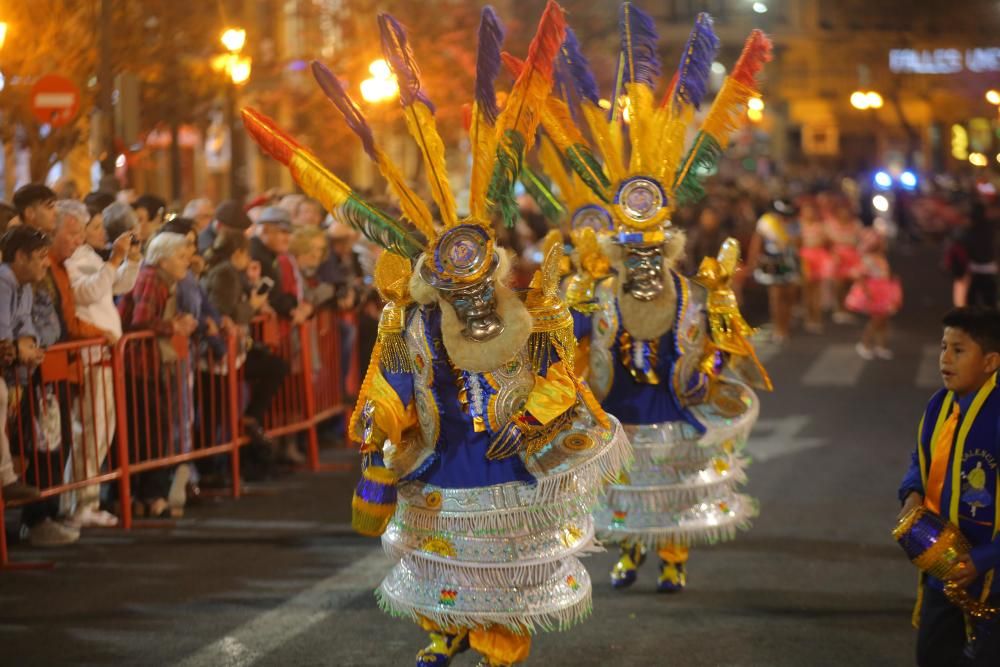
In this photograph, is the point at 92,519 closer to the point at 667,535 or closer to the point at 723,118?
the point at 667,535

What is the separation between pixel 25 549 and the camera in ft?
26.8

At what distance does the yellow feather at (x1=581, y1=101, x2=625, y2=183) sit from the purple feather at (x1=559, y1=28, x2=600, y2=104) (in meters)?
0.07

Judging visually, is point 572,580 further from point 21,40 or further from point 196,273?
point 21,40

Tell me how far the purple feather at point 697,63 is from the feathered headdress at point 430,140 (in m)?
1.77

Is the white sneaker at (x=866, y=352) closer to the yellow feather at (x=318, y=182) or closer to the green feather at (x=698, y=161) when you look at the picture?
the green feather at (x=698, y=161)

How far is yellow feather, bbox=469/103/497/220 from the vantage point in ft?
18.0

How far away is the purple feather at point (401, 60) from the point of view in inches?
218

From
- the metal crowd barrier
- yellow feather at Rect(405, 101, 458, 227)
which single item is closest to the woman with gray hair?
the metal crowd barrier

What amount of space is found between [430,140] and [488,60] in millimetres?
387

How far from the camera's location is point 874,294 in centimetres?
1622

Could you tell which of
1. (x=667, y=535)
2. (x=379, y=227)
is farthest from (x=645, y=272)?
(x=379, y=227)

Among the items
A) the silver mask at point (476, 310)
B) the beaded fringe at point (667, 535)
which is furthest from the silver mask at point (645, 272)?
the silver mask at point (476, 310)

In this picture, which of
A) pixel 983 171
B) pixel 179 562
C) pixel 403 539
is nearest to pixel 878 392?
pixel 179 562

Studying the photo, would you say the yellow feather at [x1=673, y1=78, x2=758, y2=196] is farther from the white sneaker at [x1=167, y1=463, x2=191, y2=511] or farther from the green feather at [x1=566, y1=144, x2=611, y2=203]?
the white sneaker at [x1=167, y1=463, x2=191, y2=511]
